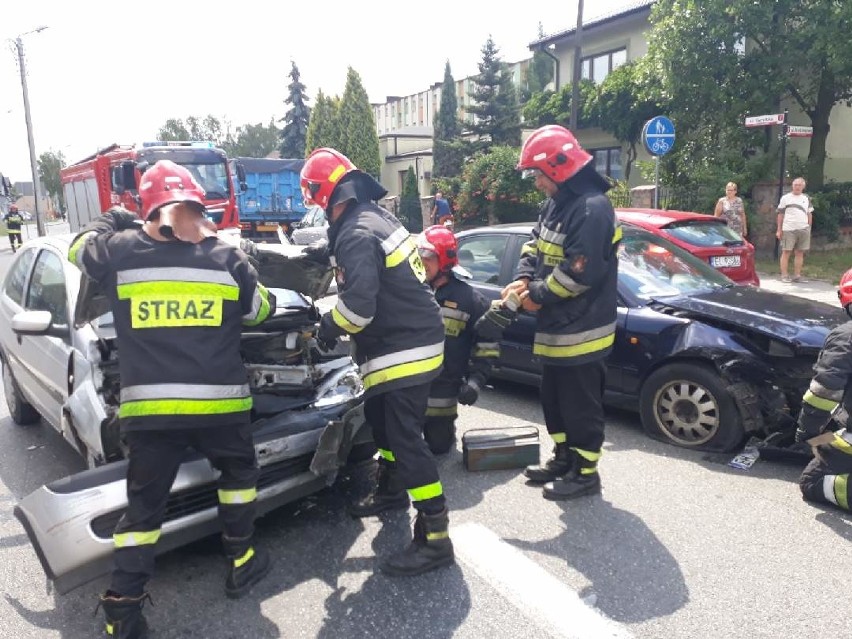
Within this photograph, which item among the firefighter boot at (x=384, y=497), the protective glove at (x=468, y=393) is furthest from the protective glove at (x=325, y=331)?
the protective glove at (x=468, y=393)

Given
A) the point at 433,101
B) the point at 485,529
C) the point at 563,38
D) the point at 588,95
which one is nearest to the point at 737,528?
the point at 485,529

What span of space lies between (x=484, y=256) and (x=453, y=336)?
1767mm

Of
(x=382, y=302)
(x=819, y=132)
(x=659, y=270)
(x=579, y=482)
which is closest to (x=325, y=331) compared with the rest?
(x=382, y=302)

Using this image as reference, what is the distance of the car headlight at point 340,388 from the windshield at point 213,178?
39.7ft

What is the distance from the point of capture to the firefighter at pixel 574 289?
11.7 feet

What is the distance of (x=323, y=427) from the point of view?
3.40 m

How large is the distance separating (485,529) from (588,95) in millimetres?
19869

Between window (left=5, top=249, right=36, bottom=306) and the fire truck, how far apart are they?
8.92 meters

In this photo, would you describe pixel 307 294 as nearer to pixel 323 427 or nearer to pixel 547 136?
pixel 323 427

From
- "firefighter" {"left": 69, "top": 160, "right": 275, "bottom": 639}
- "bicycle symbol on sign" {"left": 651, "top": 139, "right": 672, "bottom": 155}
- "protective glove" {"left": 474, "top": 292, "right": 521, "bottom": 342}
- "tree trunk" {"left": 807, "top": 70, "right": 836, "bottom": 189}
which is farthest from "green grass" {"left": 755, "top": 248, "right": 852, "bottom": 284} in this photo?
"firefighter" {"left": 69, "top": 160, "right": 275, "bottom": 639}

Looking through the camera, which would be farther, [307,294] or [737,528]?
[307,294]

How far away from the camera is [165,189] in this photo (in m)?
2.68

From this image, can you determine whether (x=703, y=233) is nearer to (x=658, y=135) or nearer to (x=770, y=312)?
(x=770, y=312)

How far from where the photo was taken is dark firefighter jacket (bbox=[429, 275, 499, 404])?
433cm
